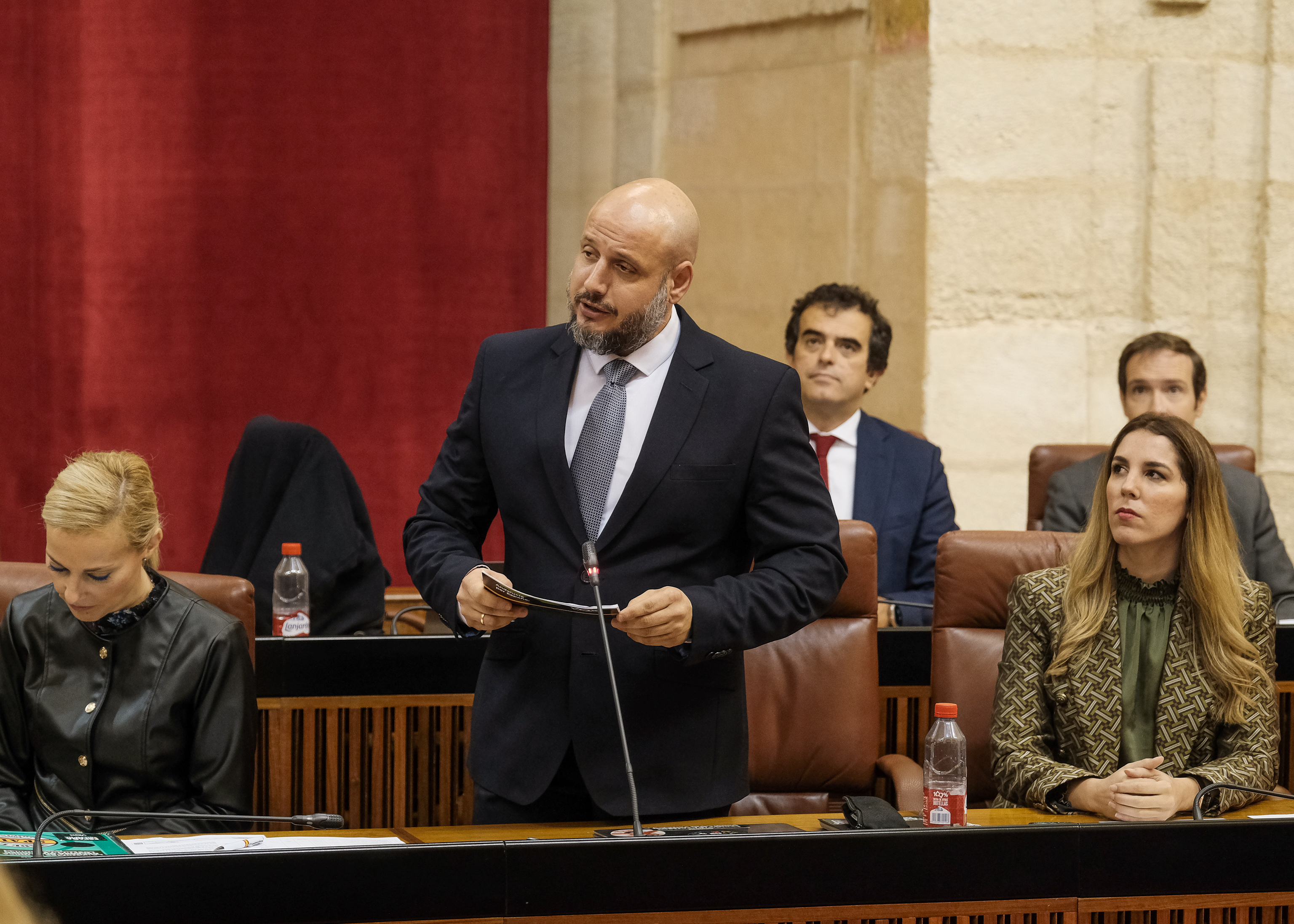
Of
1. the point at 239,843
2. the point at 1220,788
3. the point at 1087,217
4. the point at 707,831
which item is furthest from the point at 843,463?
the point at 239,843

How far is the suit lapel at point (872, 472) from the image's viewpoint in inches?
143

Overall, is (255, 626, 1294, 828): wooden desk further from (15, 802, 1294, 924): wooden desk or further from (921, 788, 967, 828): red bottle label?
(15, 802, 1294, 924): wooden desk

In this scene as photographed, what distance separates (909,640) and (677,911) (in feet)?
4.69

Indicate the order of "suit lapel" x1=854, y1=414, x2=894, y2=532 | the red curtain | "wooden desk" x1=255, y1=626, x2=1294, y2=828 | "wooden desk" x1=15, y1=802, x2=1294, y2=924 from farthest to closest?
the red curtain < "suit lapel" x1=854, y1=414, x2=894, y2=532 < "wooden desk" x1=255, y1=626, x2=1294, y2=828 < "wooden desk" x1=15, y1=802, x2=1294, y2=924

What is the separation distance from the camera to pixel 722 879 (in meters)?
1.81

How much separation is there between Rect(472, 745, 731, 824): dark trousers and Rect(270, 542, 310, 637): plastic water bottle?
5.02ft

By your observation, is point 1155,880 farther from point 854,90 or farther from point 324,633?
point 854,90

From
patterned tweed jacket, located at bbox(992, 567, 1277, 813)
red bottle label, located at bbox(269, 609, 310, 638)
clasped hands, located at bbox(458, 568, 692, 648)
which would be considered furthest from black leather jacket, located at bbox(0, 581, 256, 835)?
patterned tweed jacket, located at bbox(992, 567, 1277, 813)

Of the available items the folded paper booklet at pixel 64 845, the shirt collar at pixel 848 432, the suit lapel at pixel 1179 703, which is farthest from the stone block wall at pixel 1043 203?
the folded paper booklet at pixel 64 845

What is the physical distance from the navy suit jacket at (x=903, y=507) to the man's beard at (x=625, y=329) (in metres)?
1.67

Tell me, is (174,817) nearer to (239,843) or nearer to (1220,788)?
(239,843)

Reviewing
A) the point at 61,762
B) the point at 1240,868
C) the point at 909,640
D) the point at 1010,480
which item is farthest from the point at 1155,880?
the point at 1010,480

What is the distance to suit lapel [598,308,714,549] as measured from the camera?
2.00 metres

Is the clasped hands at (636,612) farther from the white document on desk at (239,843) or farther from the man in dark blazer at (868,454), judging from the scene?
the man in dark blazer at (868,454)
